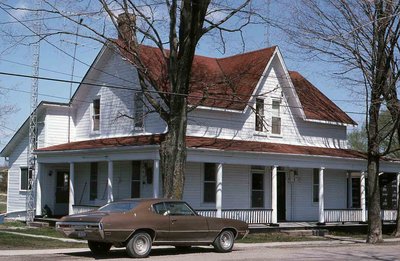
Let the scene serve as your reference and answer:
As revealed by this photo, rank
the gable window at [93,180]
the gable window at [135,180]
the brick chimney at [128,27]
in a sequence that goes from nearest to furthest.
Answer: the brick chimney at [128,27]
the gable window at [135,180]
the gable window at [93,180]

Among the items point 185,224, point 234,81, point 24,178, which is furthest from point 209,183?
point 24,178

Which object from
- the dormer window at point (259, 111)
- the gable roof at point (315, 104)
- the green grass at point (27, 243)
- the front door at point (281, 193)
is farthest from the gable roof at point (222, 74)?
the green grass at point (27, 243)

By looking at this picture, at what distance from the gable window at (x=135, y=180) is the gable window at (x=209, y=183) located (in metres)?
→ 3.14

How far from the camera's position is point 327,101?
35156 millimetres

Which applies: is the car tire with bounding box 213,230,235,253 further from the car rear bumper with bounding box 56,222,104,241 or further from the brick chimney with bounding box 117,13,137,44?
the brick chimney with bounding box 117,13,137,44

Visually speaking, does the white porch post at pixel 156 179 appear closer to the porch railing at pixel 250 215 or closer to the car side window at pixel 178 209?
the porch railing at pixel 250 215

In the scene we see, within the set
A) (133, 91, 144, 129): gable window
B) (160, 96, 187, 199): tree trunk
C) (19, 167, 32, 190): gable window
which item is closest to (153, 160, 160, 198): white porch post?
(160, 96, 187, 199): tree trunk

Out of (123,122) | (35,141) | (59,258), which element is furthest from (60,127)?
(59,258)

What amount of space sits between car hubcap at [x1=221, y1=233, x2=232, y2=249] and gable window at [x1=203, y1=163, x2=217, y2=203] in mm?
9790

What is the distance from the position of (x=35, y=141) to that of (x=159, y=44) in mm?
12541

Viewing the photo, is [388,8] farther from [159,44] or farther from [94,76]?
[94,76]

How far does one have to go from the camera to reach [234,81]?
92.7 ft

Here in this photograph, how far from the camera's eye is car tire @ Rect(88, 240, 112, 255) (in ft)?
55.8

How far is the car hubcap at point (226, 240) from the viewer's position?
59.8ft
